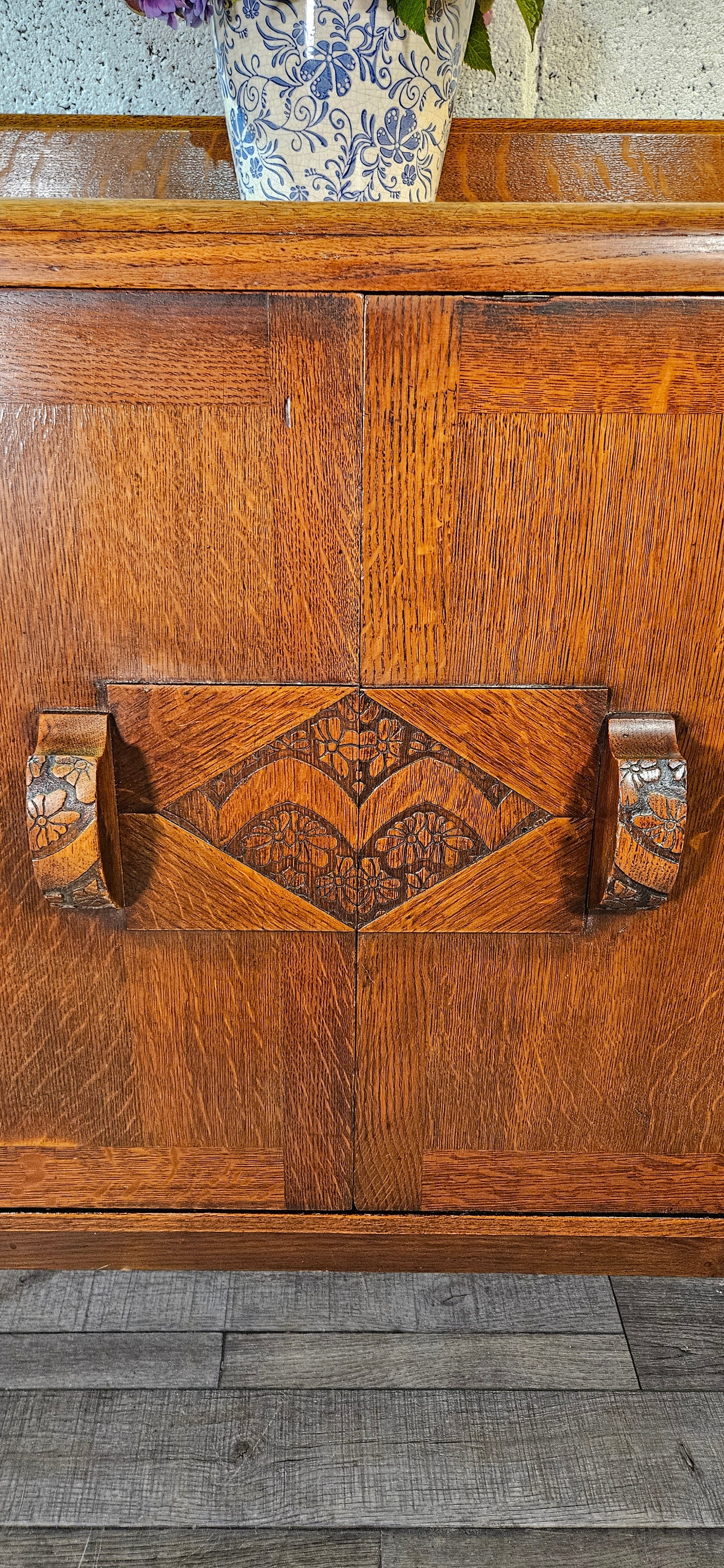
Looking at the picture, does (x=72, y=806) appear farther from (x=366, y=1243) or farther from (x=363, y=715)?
(x=366, y=1243)

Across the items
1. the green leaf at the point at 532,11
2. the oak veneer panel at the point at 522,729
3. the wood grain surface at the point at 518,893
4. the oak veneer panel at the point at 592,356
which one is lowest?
the wood grain surface at the point at 518,893

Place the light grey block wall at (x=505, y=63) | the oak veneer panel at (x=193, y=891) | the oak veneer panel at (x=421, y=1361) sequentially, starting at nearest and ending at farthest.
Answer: the oak veneer panel at (x=193, y=891), the oak veneer panel at (x=421, y=1361), the light grey block wall at (x=505, y=63)

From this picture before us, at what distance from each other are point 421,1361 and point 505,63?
41.9 inches

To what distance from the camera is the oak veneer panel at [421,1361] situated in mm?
766

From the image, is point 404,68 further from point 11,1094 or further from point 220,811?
point 11,1094

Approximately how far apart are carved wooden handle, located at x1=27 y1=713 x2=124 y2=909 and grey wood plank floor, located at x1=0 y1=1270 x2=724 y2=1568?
1.27 ft

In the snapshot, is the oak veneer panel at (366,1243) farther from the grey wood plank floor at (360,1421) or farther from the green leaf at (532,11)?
the green leaf at (532,11)

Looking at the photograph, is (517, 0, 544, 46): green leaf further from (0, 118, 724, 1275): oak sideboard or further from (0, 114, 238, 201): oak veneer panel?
(0, 114, 238, 201): oak veneer panel

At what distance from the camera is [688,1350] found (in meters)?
0.80

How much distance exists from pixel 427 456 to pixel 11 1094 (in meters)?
0.50

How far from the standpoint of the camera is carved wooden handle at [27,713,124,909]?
61 cm

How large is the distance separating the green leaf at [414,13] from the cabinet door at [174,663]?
174 millimetres

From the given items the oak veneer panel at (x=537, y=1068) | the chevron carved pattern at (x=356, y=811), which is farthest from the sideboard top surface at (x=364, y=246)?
the oak veneer panel at (x=537, y=1068)

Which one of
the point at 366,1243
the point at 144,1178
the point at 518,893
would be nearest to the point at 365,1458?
the point at 366,1243
